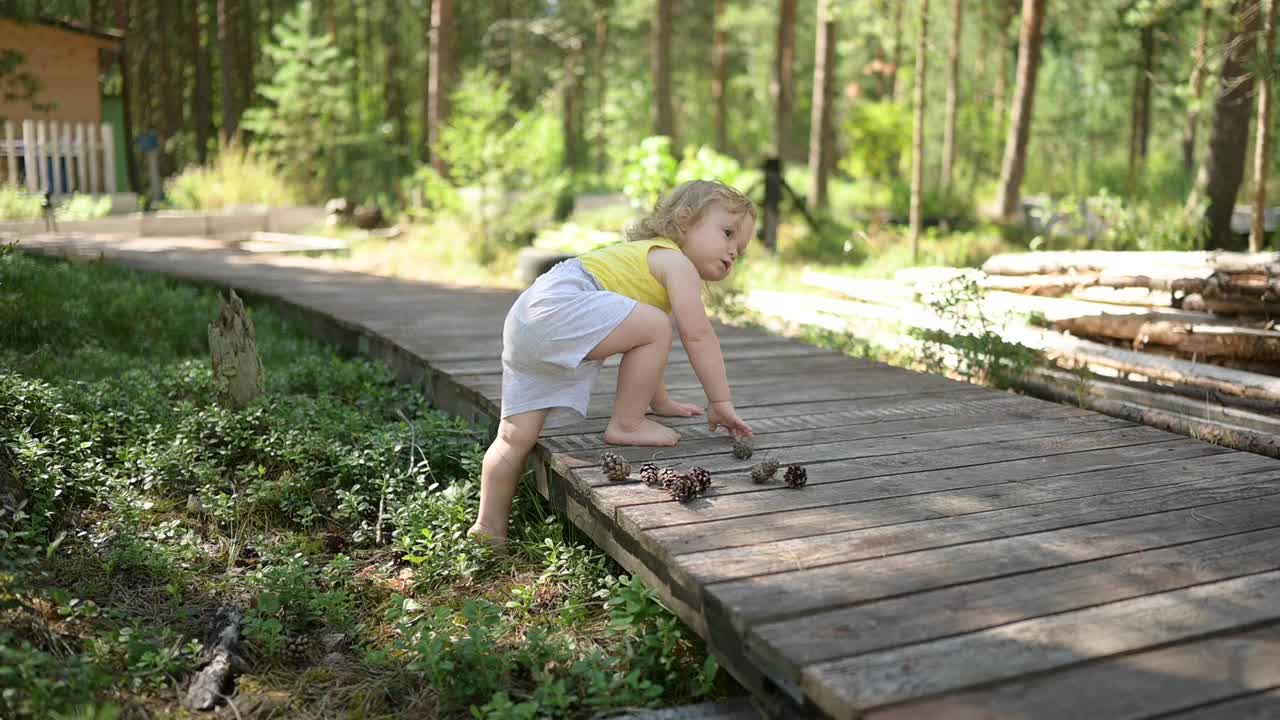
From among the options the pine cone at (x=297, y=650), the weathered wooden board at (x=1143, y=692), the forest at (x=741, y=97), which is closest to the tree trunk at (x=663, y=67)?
the forest at (x=741, y=97)

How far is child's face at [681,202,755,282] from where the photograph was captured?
4.04 metres

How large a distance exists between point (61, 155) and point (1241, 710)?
1838 centimetres

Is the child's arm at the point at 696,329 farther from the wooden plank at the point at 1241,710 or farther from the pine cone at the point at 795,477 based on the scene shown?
the wooden plank at the point at 1241,710

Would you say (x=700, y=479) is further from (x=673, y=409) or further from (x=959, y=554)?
(x=673, y=409)

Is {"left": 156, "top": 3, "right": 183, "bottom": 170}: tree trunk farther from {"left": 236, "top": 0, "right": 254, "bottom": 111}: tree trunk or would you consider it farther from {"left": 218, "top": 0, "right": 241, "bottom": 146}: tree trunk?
{"left": 218, "top": 0, "right": 241, "bottom": 146}: tree trunk

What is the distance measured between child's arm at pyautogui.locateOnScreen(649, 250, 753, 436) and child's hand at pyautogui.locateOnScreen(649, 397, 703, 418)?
15.9 inches

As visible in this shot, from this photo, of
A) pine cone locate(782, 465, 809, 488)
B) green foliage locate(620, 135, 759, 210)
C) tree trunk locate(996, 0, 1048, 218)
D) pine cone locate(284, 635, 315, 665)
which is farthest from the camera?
tree trunk locate(996, 0, 1048, 218)

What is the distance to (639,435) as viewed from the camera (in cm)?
396

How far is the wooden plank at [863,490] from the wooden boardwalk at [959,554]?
1cm

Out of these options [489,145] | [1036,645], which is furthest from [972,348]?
[489,145]

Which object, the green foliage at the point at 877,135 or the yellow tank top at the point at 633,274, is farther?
the green foliage at the point at 877,135

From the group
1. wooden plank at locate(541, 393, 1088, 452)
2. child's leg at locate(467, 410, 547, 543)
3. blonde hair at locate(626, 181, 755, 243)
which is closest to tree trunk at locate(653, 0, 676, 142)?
wooden plank at locate(541, 393, 1088, 452)

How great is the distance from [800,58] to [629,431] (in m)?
44.1

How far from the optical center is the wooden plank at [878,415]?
4090 mm
